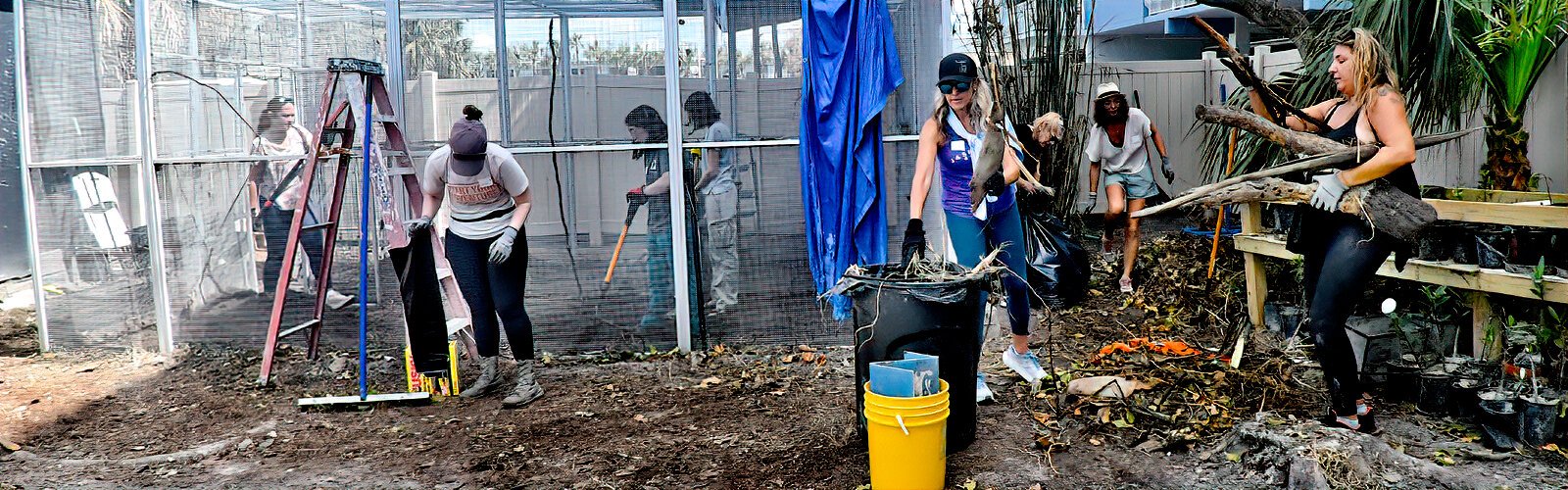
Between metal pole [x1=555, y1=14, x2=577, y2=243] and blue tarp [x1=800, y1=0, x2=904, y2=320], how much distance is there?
4.54ft

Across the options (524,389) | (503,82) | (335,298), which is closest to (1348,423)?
(524,389)

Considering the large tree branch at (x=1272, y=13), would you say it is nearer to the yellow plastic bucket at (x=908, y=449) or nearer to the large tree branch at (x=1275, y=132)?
the large tree branch at (x=1275, y=132)

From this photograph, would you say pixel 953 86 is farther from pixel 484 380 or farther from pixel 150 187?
pixel 150 187

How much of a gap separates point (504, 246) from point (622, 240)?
3.53 ft

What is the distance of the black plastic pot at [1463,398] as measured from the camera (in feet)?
15.5

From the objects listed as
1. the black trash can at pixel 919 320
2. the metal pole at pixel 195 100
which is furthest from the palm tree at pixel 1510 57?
the metal pole at pixel 195 100

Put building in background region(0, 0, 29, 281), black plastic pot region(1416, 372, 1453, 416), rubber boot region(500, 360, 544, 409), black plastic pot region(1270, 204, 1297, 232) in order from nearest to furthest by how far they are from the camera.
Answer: black plastic pot region(1416, 372, 1453, 416), rubber boot region(500, 360, 544, 409), black plastic pot region(1270, 204, 1297, 232), building in background region(0, 0, 29, 281)

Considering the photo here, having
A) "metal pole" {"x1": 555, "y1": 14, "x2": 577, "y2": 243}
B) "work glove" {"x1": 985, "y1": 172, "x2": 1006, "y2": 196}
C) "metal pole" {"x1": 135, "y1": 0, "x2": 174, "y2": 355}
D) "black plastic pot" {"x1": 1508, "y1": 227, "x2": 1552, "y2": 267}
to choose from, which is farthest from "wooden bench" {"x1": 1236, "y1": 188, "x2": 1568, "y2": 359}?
"metal pole" {"x1": 135, "y1": 0, "x2": 174, "y2": 355}

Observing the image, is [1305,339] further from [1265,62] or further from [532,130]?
[1265,62]

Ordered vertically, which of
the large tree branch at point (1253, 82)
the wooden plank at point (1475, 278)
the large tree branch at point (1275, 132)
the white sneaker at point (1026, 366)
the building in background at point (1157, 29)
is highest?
the building in background at point (1157, 29)

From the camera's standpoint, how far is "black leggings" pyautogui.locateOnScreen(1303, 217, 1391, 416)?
430cm

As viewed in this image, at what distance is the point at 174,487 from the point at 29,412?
6.41ft

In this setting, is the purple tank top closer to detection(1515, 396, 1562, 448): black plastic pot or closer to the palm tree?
detection(1515, 396, 1562, 448): black plastic pot

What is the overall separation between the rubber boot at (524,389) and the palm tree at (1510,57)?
5023 millimetres
